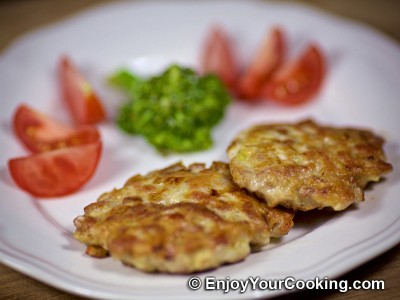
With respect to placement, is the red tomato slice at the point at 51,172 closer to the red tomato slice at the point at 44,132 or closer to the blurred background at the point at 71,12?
the red tomato slice at the point at 44,132

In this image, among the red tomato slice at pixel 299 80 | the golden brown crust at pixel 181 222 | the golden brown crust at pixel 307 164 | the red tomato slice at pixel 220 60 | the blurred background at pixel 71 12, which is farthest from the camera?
the blurred background at pixel 71 12

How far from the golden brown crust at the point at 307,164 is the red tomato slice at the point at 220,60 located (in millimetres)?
1500

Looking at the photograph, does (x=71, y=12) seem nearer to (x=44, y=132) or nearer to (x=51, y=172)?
(x=44, y=132)

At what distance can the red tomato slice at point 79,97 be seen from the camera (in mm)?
4633

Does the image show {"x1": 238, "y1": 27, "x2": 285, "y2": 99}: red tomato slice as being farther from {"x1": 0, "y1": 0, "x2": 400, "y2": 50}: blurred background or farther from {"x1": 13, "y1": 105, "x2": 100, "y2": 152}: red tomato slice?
{"x1": 13, "y1": 105, "x2": 100, "y2": 152}: red tomato slice

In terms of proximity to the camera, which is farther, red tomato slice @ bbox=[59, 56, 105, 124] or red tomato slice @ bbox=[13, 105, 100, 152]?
red tomato slice @ bbox=[59, 56, 105, 124]

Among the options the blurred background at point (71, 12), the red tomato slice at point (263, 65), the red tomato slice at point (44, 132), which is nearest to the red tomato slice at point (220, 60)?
the red tomato slice at point (263, 65)

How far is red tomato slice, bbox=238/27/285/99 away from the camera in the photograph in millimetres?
4977

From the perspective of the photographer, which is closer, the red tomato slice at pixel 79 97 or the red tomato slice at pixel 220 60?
the red tomato slice at pixel 79 97

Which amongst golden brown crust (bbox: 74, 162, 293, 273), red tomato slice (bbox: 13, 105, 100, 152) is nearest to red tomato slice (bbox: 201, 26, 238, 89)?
red tomato slice (bbox: 13, 105, 100, 152)

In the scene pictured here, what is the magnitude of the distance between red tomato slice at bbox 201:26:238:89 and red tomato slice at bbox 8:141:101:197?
1837 mm

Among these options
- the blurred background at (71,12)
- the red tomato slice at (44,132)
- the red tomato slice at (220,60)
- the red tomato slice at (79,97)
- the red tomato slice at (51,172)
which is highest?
the blurred background at (71,12)

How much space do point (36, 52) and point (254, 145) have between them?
2.84 meters

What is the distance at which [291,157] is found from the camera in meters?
3.31
